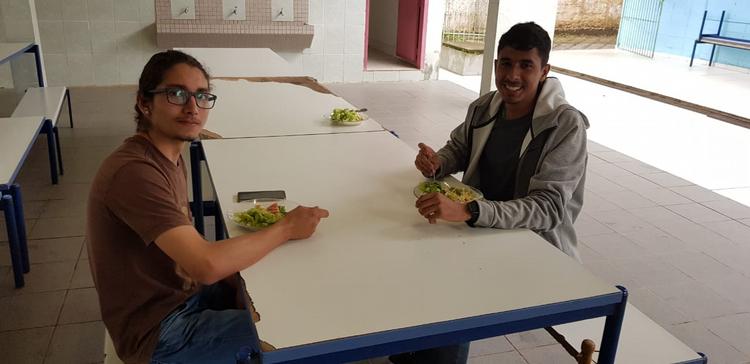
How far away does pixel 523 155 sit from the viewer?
2.01m

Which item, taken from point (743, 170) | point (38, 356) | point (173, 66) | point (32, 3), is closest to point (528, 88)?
point (173, 66)

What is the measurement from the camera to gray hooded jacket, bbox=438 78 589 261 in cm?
176

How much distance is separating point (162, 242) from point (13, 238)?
171 centimetres

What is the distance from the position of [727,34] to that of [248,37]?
28.1 ft

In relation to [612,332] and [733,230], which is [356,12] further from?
[612,332]

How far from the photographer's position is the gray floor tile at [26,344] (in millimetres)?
2281

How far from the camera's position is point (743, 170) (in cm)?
500

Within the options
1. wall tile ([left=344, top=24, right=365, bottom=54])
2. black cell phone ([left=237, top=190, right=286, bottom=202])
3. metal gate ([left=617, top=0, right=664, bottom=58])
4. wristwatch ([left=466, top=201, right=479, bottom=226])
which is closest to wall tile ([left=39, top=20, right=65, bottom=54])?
wall tile ([left=344, top=24, right=365, bottom=54])

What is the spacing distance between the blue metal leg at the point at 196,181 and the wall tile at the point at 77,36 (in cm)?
467

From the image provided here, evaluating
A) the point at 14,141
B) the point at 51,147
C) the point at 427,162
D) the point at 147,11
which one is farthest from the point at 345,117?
the point at 147,11

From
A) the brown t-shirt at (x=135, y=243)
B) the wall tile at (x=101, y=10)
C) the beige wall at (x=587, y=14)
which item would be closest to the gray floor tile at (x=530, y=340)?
the brown t-shirt at (x=135, y=243)

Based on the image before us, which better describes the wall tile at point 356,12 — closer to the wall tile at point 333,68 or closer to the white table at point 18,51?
the wall tile at point 333,68

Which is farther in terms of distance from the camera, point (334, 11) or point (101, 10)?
point (334, 11)

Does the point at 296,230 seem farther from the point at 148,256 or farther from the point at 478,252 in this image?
the point at 478,252
